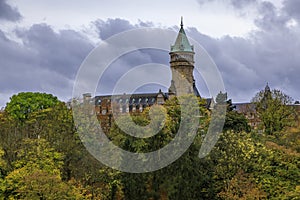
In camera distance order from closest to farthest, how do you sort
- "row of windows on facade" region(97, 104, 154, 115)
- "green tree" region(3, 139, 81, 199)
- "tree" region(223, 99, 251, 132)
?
"green tree" region(3, 139, 81, 199) → "tree" region(223, 99, 251, 132) → "row of windows on facade" region(97, 104, 154, 115)

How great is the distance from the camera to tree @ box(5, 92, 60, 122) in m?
66.2

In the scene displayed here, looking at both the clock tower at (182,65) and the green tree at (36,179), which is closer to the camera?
the green tree at (36,179)

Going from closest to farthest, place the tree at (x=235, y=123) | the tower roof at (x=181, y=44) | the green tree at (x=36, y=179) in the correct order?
1. the green tree at (x=36, y=179)
2. the tree at (x=235, y=123)
3. the tower roof at (x=181, y=44)

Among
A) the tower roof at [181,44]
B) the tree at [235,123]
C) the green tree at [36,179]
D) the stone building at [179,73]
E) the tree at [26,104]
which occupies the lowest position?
the green tree at [36,179]

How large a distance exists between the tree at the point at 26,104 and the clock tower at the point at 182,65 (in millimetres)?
19775

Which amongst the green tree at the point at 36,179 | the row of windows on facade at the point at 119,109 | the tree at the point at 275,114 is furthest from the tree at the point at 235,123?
the row of windows on facade at the point at 119,109

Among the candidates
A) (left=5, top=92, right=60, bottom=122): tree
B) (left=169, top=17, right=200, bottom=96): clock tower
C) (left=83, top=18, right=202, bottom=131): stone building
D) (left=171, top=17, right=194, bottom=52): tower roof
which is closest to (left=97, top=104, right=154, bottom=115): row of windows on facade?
(left=83, top=18, right=202, bottom=131): stone building

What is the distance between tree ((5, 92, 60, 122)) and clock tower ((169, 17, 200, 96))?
19775 millimetres

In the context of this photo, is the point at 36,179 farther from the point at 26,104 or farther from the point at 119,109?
the point at 119,109

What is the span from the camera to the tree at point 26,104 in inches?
2608

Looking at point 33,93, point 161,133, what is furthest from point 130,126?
point 33,93

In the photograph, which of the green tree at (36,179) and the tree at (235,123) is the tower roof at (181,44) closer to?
the tree at (235,123)

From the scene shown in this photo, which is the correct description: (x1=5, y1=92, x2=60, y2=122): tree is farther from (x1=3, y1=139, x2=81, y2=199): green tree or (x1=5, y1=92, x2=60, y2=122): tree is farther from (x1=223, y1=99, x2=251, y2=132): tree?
(x1=3, y1=139, x2=81, y2=199): green tree

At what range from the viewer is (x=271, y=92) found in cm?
6312
